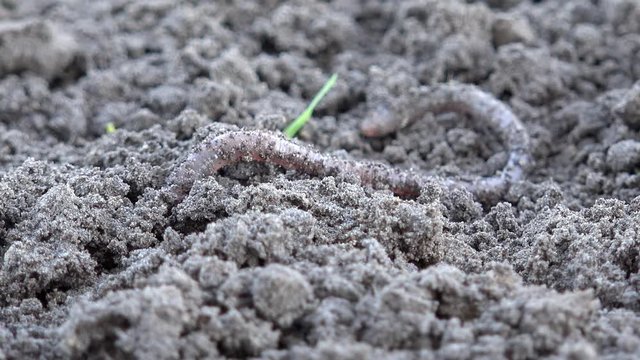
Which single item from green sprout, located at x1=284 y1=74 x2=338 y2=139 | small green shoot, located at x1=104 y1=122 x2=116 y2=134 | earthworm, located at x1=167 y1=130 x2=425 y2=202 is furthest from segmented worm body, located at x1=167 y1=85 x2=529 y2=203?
small green shoot, located at x1=104 y1=122 x2=116 y2=134

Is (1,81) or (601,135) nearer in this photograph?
(601,135)

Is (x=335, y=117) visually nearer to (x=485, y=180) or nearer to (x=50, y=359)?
(x=485, y=180)

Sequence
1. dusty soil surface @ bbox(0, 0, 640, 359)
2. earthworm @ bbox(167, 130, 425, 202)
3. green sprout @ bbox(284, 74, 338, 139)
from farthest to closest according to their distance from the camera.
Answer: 1. green sprout @ bbox(284, 74, 338, 139)
2. earthworm @ bbox(167, 130, 425, 202)
3. dusty soil surface @ bbox(0, 0, 640, 359)

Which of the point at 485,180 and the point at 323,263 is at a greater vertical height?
the point at 323,263

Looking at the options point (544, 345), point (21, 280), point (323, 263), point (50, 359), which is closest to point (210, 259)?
point (323, 263)

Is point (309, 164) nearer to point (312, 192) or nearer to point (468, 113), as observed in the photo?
point (312, 192)

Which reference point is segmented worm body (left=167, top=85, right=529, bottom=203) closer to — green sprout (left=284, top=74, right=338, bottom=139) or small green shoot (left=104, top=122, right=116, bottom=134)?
green sprout (left=284, top=74, right=338, bottom=139)

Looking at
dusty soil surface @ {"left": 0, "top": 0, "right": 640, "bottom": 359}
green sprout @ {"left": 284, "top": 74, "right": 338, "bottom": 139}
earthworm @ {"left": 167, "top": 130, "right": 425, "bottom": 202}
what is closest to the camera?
dusty soil surface @ {"left": 0, "top": 0, "right": 640, "bottom": 359}
